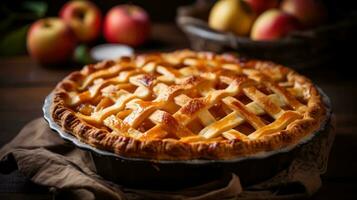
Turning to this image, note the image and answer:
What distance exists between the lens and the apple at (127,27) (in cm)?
202

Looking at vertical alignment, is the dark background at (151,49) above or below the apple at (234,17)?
below

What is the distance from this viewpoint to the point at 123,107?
1.13 meters

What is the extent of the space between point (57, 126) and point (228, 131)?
1.06 feet

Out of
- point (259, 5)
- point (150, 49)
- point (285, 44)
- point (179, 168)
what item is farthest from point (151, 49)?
point (179, 168)

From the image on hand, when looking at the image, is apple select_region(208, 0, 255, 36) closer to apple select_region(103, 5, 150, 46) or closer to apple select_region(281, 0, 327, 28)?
apple select_region(281, 0, 327, 28)

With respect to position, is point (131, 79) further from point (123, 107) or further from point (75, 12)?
point (75, 12)

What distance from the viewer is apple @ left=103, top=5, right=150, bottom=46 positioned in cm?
202

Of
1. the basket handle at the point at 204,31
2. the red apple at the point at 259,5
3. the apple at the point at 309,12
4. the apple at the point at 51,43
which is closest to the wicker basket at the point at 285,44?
the basket handle at the point at 204,31

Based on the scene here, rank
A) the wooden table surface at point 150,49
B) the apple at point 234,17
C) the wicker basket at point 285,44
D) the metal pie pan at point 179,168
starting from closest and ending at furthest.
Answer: the metal pie pan at point 179,168 < the wooden table surface at point 150,49 < the wicker basket at point 285,44 < the apple at point 234,17

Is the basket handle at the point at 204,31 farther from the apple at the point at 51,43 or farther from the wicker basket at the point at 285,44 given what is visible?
the apple at the point at 51,43

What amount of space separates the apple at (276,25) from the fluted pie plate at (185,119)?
371 mm

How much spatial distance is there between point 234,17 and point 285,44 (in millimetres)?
227

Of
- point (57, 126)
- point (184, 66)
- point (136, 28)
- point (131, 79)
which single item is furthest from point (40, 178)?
point (136, 28)

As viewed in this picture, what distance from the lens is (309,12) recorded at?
5.95 feet
